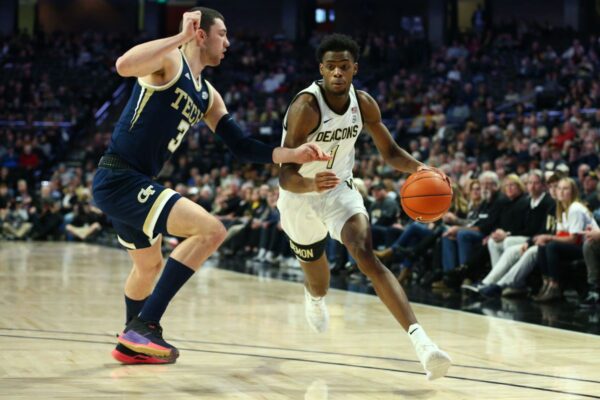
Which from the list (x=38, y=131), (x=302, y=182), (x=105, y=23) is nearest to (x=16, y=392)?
(x=302, y=182)

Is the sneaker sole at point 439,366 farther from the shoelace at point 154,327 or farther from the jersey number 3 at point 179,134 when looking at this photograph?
the jersey number 3 at point 179,134

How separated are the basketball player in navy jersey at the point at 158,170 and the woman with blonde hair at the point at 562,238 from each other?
426 cm

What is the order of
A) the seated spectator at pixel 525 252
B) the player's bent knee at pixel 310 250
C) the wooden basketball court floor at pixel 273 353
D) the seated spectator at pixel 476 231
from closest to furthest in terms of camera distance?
the wooden basketball court floor at pixel 273 353
the player's bent knee at pixel 310 250
the seated spectator at pixel 525 252
the seated spectator at pixel 476 231

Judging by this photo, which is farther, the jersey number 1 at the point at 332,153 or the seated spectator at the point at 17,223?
the seated spectator at the point at 17,223

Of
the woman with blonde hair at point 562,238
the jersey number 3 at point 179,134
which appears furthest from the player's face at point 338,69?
the woman with blonde hair at point 562,238

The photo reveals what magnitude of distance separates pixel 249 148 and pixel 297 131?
0.29 meters

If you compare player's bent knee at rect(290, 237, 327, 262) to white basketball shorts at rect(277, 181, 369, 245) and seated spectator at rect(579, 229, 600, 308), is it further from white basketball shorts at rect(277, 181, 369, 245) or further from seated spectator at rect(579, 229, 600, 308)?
seated spectator at rect(579, 229, 600, 308)

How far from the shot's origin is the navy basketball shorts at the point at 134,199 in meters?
4.73

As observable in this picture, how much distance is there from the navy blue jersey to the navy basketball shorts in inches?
4.3

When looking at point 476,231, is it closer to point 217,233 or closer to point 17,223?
point 217,233

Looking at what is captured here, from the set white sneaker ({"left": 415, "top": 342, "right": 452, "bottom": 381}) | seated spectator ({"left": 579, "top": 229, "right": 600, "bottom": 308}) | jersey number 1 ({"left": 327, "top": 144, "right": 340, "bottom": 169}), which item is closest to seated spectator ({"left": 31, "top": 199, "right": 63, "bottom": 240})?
seated spectator ({"left": 579, "top": 229, "right": 600, "bottom": 308})

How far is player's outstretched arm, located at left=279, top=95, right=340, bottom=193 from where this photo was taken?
16.2 ft

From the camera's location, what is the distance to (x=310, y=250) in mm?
5695

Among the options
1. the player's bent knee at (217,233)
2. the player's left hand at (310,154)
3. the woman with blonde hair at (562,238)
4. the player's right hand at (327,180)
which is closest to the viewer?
the player's right hand at (327,180)
